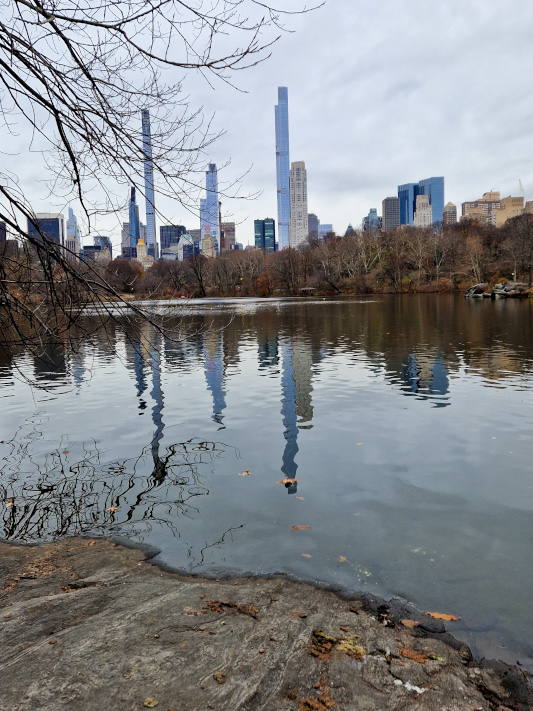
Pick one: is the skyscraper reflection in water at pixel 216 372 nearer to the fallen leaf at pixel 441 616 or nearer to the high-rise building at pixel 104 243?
the high-rise building at pixel 104 243

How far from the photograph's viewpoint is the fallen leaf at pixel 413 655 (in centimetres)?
317

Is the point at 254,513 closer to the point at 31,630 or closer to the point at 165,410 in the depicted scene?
the point at 31,630

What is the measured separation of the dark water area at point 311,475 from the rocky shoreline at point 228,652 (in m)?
0.35

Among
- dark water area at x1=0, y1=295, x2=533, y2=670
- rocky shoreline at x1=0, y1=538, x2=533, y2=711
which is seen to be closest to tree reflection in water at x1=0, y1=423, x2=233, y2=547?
dark water area at x1=0, y1=295, x2=533, y2=670

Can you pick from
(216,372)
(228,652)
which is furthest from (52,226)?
(216,372)

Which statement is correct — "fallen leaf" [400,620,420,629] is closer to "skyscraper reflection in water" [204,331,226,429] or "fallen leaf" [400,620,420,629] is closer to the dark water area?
the dark water area

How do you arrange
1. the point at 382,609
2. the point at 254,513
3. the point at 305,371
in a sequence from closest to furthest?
the point at 382,609
the point at 254,513
the point at 305,371

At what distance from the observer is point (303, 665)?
307 cm

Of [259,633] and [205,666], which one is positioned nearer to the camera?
[205,666]

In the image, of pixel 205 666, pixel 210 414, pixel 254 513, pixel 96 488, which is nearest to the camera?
pixel 205 666

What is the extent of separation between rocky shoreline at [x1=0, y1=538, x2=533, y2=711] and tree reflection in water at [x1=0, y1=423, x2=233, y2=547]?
1.28 meters

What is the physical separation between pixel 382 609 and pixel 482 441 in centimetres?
478

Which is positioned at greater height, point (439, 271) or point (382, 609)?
point (439, 271)

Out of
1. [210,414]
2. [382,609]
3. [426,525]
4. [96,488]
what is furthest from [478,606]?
[210,414]
